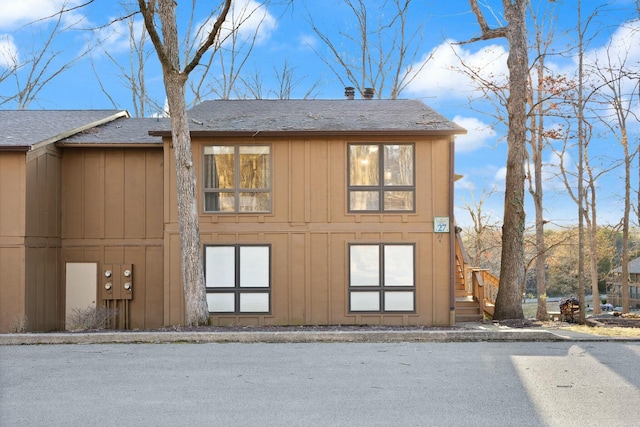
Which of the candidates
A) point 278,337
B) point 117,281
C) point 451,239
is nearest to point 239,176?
point 117,281

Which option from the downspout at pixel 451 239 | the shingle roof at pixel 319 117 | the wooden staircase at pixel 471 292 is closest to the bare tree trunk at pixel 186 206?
the shingle roof at pixel 319 117

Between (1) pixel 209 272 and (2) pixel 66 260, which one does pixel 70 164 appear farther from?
(1) pixel 209 272

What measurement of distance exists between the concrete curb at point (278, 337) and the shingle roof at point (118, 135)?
638cm

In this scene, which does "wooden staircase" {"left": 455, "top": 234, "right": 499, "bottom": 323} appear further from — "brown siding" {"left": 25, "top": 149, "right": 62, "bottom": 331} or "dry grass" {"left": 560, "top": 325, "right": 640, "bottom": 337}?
"brown siding" {"left": 25, "top": 149, "right": 62, "bottom": 331}

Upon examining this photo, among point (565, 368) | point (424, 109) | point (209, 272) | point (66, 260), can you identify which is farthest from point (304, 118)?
point (565, 368)

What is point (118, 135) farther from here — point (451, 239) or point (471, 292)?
point (471, 292)

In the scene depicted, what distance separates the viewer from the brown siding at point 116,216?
1566cm

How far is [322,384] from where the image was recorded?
7184mm

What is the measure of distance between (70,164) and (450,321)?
32.3 ft

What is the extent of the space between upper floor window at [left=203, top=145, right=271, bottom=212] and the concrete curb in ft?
15.8

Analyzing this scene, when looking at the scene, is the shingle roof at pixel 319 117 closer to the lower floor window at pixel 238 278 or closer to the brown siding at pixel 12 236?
the lower floor window at pixel 238 278

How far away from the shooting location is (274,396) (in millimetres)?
6691

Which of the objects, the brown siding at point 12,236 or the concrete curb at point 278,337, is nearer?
the concrete curb at point 278,337

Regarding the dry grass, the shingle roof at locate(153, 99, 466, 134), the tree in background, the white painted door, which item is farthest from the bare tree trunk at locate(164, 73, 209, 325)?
the dry grass
